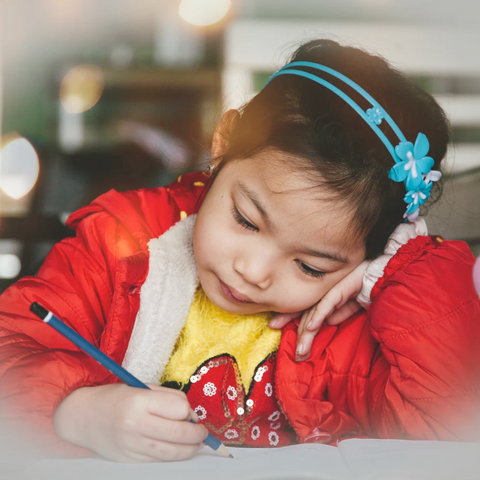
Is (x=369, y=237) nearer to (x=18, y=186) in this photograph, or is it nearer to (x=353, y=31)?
(x=353, y=31)

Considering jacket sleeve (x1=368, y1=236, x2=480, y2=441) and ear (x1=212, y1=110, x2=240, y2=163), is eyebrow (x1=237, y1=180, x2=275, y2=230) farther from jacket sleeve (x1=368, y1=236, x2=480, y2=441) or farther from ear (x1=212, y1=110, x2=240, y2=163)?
jacket sleeve (x1=368, y1=236, x2=480, y2=441)

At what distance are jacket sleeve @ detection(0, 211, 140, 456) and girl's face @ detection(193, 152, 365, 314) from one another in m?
0.13

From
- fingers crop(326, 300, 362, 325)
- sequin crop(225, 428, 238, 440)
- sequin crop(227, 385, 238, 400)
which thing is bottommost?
sequin crop(225, 428, 238, 440)

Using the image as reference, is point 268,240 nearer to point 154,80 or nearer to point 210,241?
point 210,241

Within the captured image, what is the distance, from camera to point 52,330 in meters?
0.54

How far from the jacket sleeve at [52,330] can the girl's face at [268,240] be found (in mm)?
126

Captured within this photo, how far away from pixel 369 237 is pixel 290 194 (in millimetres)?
121

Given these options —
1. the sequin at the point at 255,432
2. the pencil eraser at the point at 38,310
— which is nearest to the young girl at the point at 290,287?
the sequin at the point at 255,432

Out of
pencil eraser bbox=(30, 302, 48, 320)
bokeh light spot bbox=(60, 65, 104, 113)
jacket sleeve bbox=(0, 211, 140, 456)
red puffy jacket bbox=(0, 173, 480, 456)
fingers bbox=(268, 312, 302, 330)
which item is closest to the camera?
pencil eraser bbox=(30, 302, 48, 320)

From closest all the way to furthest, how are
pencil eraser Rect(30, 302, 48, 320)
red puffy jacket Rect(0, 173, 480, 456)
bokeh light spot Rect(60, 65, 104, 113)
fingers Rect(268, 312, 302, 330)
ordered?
pencil eraser Rect(30, 302, 48, 320) → red puffy jacket Rect(0, 173, 480, 456) → fingers Rect(268, 312, 302, 330) → bokeh light spot Rect(60, 65, 104, 113)

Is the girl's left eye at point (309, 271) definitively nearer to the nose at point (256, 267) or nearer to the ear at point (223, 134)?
the nose at point (256, 267)

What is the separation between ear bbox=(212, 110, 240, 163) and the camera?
635mm

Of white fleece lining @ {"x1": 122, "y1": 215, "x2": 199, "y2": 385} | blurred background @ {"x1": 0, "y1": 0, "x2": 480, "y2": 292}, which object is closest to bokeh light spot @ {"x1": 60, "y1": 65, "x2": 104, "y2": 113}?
blurred background @ {"x1": 0, "y1": 0, "x2": 480, "y2": 292}

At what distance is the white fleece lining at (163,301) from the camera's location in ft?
1.95
